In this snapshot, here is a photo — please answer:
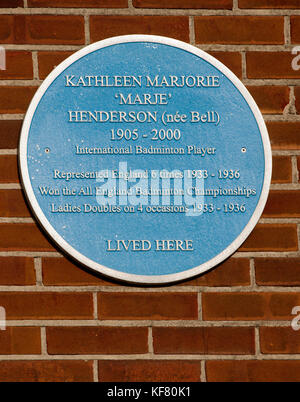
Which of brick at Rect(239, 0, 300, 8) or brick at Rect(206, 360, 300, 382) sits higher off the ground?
brick at Rect(239, 0, 300, 8)

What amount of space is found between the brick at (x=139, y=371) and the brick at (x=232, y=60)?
98 centimetres

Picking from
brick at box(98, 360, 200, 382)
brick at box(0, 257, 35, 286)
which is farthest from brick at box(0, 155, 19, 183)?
brick at box(98, 360, 200, 382)

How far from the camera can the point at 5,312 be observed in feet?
6.62

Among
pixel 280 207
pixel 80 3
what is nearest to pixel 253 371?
pixel 280 207

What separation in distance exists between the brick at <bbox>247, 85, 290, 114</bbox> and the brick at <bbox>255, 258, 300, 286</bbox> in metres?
0.49

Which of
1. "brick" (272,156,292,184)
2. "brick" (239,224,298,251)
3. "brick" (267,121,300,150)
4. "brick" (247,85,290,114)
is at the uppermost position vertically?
"brick" (247,85,290,114)

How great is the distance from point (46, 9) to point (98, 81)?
0.30m

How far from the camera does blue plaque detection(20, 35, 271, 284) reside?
6.54 feet

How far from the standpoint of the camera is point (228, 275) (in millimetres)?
2037

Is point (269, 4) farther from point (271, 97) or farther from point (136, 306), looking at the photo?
point (136, 306)

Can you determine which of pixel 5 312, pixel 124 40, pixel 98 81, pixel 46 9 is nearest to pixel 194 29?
pixel 124 40

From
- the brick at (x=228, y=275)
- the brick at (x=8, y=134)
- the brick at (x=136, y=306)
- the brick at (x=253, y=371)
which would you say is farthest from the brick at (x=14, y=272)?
the brick at (x=253, y=371)

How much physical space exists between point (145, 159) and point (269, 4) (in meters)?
0.67

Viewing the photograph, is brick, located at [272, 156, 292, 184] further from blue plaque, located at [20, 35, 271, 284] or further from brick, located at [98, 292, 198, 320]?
brick, located at [98, 292, 198, 320]
